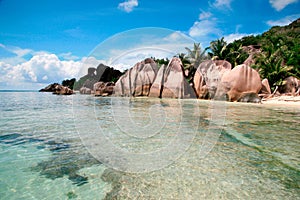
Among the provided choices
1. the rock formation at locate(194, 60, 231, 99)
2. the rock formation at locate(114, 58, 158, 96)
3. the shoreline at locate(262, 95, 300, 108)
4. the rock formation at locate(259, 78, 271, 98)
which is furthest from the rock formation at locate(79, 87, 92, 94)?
the shoreline at locate(262, 95, 300, 108)

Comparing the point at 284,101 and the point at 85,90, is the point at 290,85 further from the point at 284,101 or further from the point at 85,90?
the point at 85,90

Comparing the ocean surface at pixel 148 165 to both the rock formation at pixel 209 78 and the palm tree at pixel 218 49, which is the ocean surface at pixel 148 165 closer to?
the rock formation at pixel 209 78

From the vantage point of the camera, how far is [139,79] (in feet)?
68.7

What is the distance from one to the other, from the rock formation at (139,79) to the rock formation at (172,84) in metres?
1.07

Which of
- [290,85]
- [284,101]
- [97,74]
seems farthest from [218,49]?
[97,74]

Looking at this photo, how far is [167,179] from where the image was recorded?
7.53ft

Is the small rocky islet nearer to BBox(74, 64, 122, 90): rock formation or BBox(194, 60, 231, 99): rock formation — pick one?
BBox(194, 60, 231, 99): rock formation

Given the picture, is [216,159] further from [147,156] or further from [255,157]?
[147,156]

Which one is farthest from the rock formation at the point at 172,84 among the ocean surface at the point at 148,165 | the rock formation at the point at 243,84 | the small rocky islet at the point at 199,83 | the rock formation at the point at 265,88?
the ocean surface at the point at 148,165

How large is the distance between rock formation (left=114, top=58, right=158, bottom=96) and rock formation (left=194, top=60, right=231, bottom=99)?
16.3ft

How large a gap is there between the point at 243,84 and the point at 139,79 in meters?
10.5

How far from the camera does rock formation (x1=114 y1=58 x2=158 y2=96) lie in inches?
818

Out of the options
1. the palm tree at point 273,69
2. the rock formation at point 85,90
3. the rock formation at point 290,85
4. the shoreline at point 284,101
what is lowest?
the shoreline at point 284,101

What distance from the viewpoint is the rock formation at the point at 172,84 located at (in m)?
18.6
